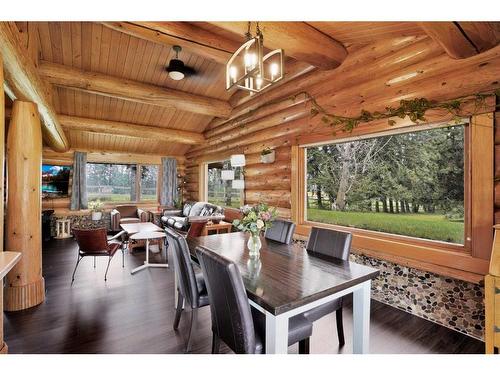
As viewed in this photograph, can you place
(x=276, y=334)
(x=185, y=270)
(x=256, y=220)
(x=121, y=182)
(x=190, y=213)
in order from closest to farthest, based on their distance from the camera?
(x=276, y=334)
(x=185, y=270)
(x=256, y=220)
(x=190, y=213)
(x=121, y=182)

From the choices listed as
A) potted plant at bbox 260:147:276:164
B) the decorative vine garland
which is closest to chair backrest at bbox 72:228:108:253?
potted plant at bbox 260:147:276:164

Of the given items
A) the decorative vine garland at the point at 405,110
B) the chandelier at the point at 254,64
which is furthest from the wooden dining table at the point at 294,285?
the decorative vine garland at the point at 405,110

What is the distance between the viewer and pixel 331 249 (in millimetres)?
2285

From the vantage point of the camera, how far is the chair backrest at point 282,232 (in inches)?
109

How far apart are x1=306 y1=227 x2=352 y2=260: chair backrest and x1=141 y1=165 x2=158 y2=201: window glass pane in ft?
22.2

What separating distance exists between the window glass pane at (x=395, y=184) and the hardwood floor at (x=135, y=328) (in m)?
0.94

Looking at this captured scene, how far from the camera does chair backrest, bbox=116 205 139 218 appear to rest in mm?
6992

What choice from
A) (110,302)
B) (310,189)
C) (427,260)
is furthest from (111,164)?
(427,260)

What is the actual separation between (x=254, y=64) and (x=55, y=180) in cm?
723

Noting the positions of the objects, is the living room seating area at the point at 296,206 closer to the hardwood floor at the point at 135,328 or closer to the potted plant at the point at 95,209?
the hardwood floor at the point at 135,328

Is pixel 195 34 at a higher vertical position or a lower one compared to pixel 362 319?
higher

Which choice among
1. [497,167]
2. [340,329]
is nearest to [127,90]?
[340,329]

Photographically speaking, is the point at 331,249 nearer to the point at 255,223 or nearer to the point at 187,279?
the point at 255,223

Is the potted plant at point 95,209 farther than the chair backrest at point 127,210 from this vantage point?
No
